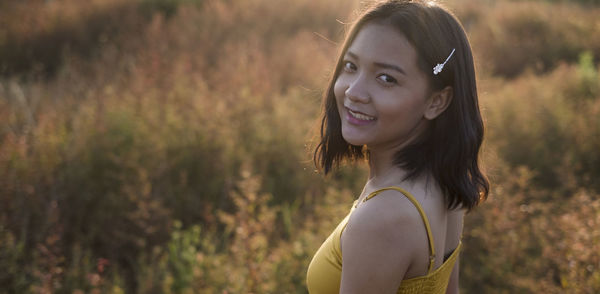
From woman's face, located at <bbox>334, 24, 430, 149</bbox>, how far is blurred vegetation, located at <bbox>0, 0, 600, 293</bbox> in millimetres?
472

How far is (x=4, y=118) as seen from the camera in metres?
4.40

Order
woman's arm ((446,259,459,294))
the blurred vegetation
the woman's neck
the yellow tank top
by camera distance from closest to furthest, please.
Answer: the yellow tank top
the woman's neck
woman's arm ((446,259,459,294))
the blurred vegetation

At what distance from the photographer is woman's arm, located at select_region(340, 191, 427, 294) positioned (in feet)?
4.26

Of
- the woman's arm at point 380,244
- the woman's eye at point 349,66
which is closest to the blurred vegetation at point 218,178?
the woman's eye at point 349,66

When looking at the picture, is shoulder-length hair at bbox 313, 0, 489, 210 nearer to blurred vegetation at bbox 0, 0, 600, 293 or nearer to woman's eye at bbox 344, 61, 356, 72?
woman's eye at bbox 344, 61, 356, 72

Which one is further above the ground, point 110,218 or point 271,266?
point 110,218

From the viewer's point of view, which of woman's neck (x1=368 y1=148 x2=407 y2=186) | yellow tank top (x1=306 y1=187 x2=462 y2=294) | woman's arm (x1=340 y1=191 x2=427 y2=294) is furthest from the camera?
woman's neck (x1=368 y1=148 x2=407 y2=186)

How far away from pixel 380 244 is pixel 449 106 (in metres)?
0.53

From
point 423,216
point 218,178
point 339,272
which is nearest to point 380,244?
point 423,216

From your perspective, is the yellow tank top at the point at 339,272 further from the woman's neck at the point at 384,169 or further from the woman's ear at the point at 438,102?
the woman's ear at the point at 438,102

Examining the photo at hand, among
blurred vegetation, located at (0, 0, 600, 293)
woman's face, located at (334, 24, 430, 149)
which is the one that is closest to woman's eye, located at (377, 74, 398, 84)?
woman's face, located at (334, 24, 430, 149)

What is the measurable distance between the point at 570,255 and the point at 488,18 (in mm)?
10065

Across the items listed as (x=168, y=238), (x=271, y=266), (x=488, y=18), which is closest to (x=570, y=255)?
(x=271, y=266)

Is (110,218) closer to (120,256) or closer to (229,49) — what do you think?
(120,256)
